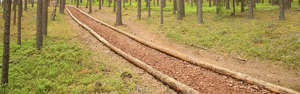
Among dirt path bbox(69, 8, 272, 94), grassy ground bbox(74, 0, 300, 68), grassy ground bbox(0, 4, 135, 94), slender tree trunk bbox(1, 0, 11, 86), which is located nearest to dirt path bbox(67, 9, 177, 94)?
grassy ground bbox(0, 4, 135, 94)

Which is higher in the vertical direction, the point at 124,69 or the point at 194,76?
the point at 124,69

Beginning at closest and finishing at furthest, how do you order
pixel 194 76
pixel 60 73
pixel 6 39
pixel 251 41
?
pixel 6 39
pixel 194 76
pixel 60 73
pixel 251 41

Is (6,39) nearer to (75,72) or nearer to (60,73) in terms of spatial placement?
(60,73)

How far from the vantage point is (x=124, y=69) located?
321 inches

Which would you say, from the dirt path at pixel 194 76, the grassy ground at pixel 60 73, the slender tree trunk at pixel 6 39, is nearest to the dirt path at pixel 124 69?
the grassy ground at pixel 60 73

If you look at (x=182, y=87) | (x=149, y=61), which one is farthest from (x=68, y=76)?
(x=182, y=87)

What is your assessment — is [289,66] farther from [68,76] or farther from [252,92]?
[68,76]

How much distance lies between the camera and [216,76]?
24.4ft

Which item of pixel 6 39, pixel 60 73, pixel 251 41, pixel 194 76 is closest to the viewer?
pixel 6 39

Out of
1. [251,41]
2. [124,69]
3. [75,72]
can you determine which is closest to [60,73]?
[75,72]

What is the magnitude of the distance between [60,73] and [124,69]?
9.00ft

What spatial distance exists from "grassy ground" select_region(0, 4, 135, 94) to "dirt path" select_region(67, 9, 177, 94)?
26cm

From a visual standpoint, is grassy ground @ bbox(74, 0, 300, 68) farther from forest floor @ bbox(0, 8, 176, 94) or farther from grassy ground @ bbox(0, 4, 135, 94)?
grassy ground @ bbox(0, 4, 135, 94)

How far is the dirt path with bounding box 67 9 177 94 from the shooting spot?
6.36m
